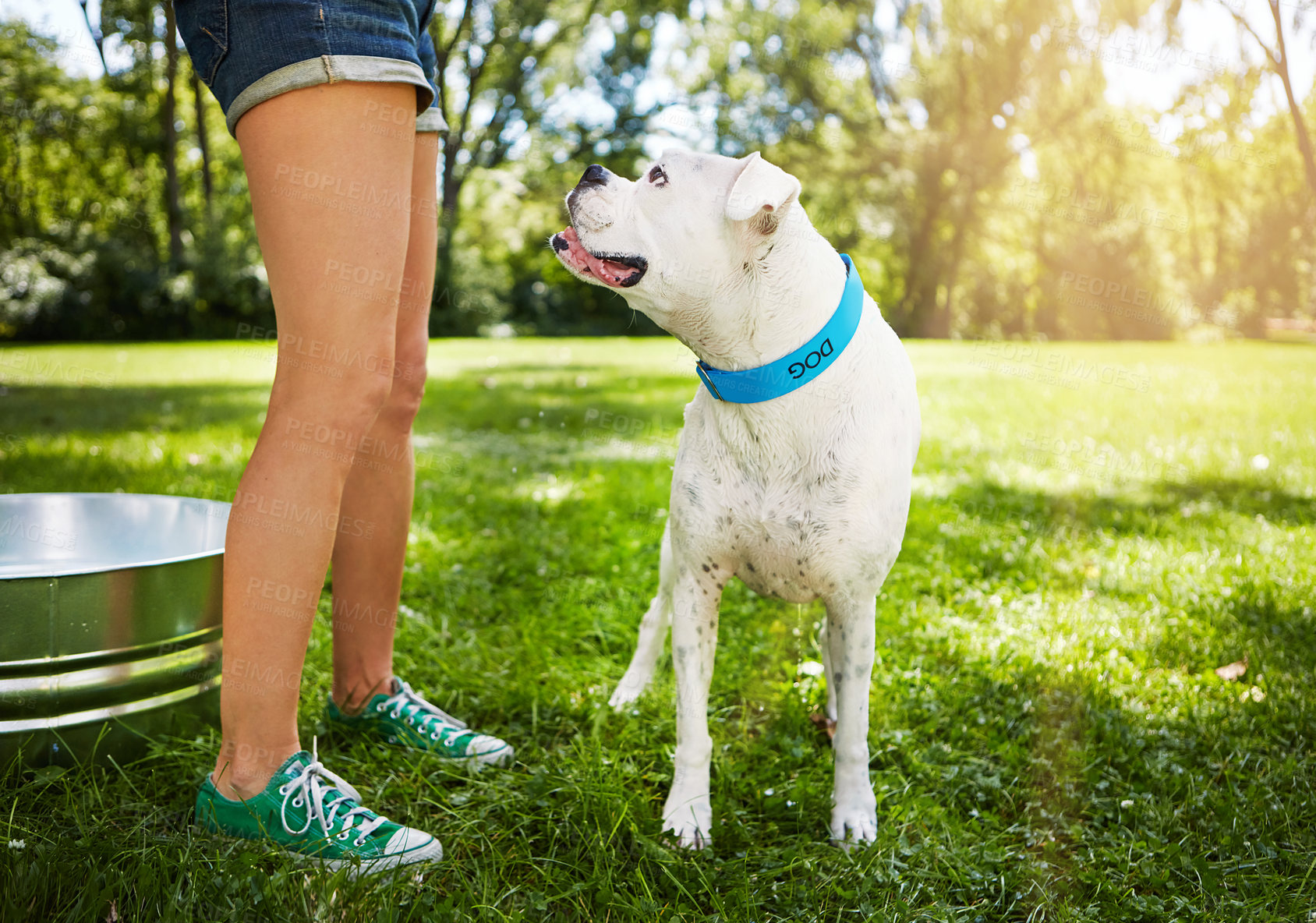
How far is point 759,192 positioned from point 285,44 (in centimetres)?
94

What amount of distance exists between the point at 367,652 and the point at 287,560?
2.33 ft

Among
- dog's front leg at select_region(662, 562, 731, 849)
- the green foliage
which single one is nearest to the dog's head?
dog's front leg at select_region(662, 562, 731, 849)

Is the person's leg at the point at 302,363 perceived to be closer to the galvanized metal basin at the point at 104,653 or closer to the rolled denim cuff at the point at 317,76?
the rolled denim cuff at the point at 317,76

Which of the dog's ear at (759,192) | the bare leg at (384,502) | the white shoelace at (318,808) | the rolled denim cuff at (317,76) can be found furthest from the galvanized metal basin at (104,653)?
the dog's ear at (759,192)

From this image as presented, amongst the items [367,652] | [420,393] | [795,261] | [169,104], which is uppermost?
[169,104]

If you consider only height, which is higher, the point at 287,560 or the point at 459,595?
the point at 287,560

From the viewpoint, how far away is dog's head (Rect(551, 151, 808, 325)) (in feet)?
6.13

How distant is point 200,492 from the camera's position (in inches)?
181

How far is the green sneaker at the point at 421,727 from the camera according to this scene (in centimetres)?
231

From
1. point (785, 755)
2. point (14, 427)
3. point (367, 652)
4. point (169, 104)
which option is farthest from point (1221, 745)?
point (169, 104)

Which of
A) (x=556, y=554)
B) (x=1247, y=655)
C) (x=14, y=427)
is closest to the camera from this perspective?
(x=1247, y=655)

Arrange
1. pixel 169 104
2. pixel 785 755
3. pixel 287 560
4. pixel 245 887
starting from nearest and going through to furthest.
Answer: pixel 245 887 < pixel 287 560 < pixel 785 755 < pixel 169 104

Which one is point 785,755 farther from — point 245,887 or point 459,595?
point 459,595

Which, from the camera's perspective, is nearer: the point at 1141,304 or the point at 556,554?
the point at 556,554
